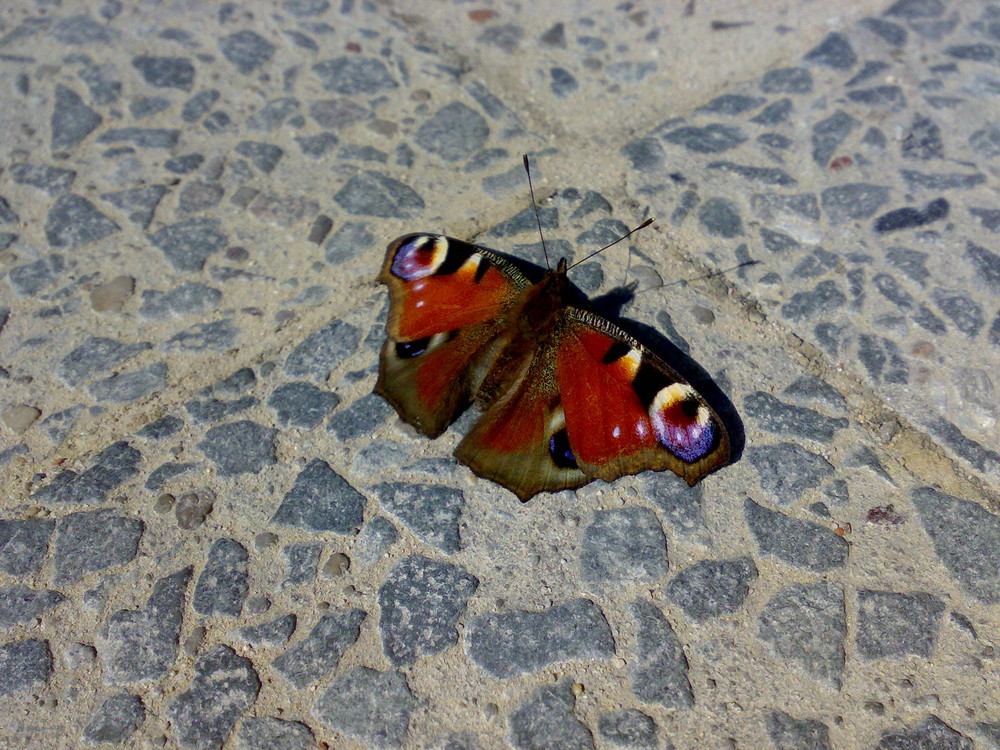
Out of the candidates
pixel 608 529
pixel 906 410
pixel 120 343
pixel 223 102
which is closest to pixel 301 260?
pixel 120 343

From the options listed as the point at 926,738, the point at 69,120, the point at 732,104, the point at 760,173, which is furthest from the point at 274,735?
the point at 732,104

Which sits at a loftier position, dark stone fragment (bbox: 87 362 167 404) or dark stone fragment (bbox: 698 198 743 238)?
dark stone fragment (bbox: 698 198 743 238)

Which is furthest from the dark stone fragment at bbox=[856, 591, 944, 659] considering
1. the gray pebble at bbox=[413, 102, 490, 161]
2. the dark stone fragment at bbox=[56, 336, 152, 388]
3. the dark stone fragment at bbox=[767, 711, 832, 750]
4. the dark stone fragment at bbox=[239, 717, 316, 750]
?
the dark stone fragment at bbox=[56, 336, 152, 388]

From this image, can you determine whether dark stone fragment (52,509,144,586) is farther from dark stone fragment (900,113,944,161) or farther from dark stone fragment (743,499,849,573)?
dark stone fragment (900,113,944,161)

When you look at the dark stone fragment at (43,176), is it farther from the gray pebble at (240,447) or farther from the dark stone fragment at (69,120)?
the gray pebble at (240,447)

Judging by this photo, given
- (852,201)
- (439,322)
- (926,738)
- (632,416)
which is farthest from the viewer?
(852,201)

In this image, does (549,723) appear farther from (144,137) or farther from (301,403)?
(144,137)
